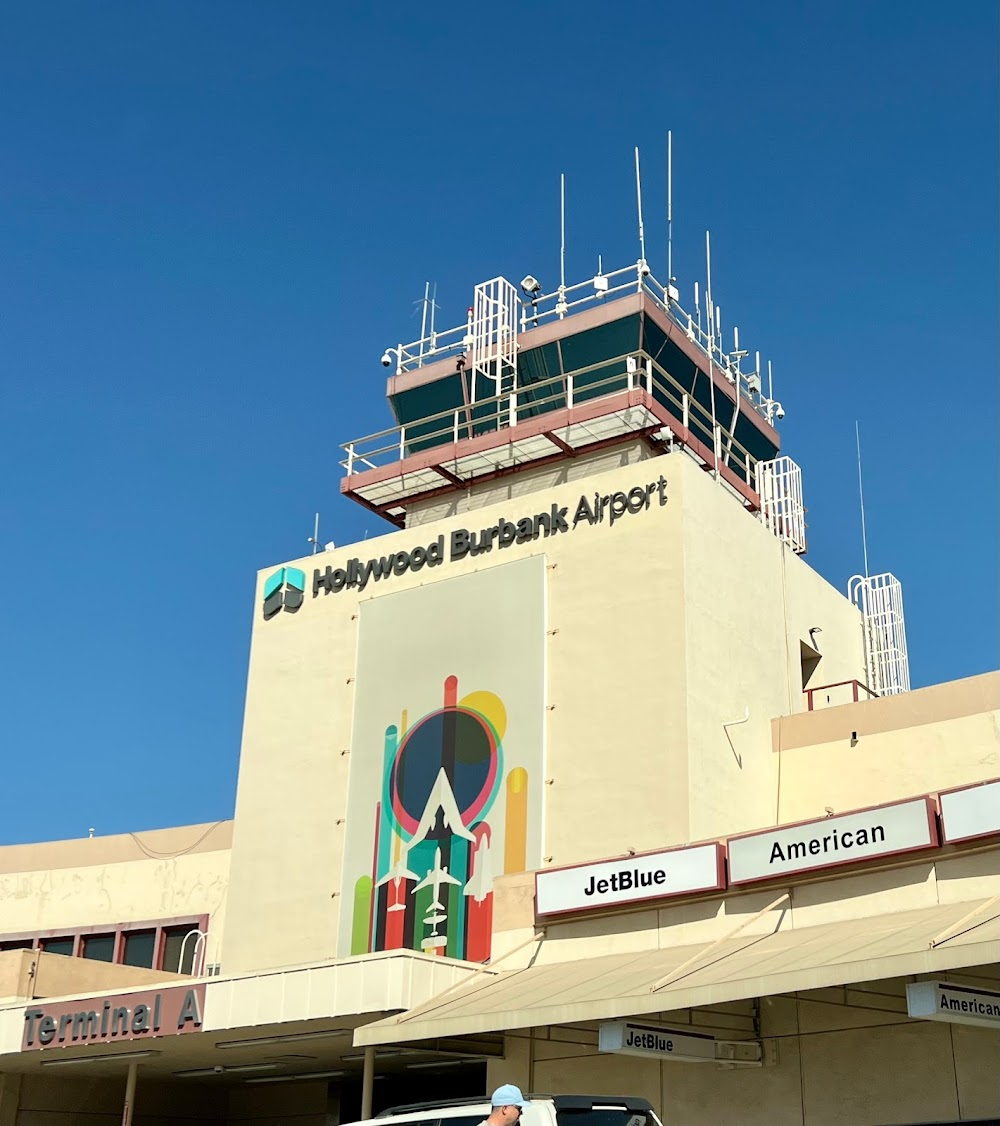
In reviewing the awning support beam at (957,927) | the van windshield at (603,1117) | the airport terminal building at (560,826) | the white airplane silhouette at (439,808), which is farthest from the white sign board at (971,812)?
the white airplane silhouette at (439,808)

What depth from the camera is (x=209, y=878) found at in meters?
34.7

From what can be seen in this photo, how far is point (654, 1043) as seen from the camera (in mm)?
16906

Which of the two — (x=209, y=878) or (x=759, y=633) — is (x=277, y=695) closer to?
(x=209, y=878)

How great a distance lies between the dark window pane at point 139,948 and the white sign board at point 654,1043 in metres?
20.7

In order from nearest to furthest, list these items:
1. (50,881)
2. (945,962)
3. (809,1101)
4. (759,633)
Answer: (945,962) → (809,1101) → (759,633) → (50,881)

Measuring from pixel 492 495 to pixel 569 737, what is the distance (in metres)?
7.56

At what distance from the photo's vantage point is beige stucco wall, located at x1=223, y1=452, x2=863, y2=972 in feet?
81.9

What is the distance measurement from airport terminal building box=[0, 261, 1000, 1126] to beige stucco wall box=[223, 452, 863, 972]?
0.07m

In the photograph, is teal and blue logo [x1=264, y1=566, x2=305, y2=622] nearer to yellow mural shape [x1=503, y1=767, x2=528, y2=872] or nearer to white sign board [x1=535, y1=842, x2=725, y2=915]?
yellow mural shape [x1=503, y1=767, x2=528, y2=872]

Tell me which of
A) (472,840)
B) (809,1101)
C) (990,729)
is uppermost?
(990,729)

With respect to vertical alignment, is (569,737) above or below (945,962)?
above

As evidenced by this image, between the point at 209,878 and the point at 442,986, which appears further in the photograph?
the point at 209,878

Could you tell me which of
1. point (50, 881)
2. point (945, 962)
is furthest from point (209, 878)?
point (945, 962)

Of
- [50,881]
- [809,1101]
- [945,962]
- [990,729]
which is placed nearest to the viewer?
[945,962]
